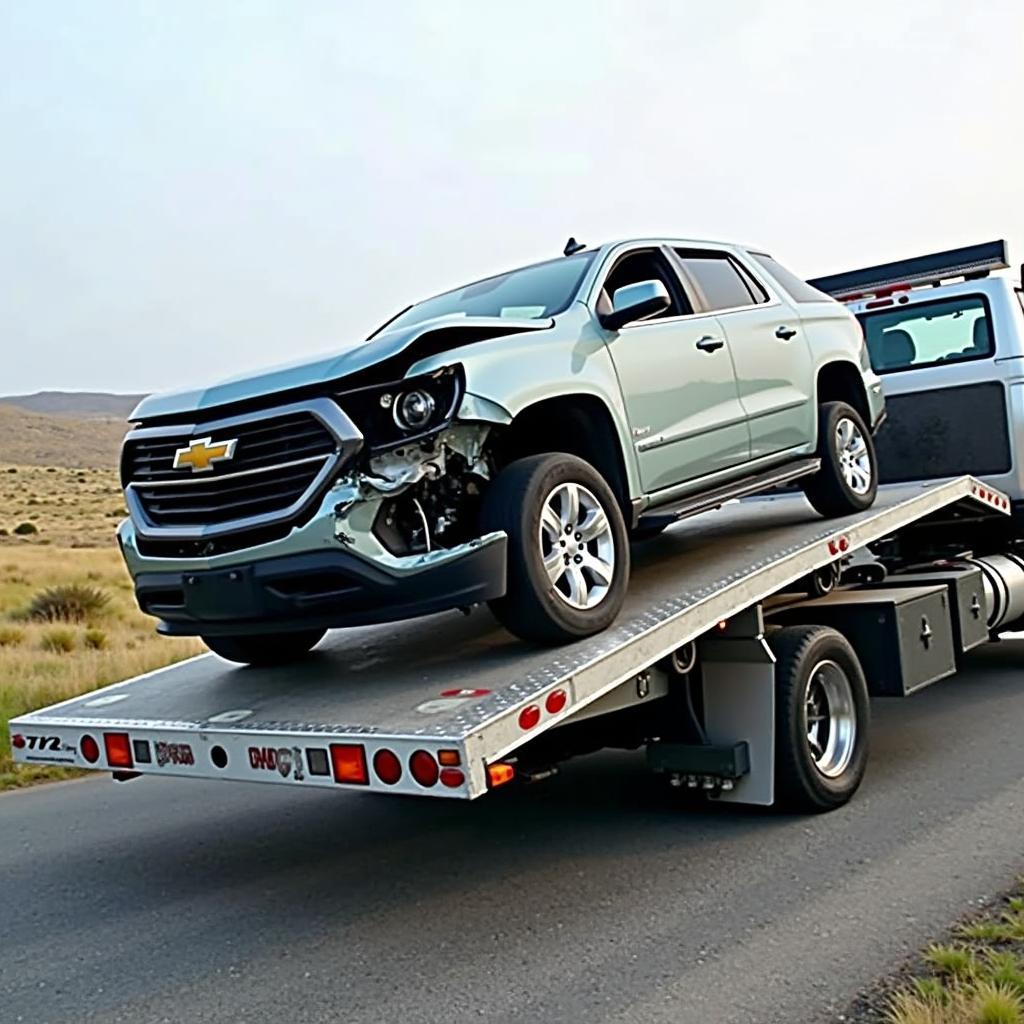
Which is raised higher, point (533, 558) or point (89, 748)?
point (533, 558)

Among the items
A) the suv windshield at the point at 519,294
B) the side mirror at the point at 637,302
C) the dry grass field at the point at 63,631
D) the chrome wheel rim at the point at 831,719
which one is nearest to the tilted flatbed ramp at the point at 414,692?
the chrome wheel rim at the point at 831,719

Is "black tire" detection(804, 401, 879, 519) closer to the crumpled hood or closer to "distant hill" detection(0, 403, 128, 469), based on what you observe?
the crumpled hood

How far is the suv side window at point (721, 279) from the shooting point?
7098 mm

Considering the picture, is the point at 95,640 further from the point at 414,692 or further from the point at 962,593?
the point at 414,692

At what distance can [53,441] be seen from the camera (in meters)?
109

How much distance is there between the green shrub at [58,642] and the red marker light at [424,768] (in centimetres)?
1151

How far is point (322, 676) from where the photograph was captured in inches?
235

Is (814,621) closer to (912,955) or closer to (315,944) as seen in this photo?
(912,955)

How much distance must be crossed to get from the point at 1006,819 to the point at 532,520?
2.63 metres

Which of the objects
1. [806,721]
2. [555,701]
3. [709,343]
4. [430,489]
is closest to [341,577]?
[430,489]

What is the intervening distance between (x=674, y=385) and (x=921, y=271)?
4.40 m

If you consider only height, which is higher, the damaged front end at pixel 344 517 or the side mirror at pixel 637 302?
the side mirror at pixel 637 302

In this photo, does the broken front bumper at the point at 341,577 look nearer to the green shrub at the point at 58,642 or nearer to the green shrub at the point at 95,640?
the green shrub at the point at 58,642

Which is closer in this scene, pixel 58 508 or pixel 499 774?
pixel 499 774
